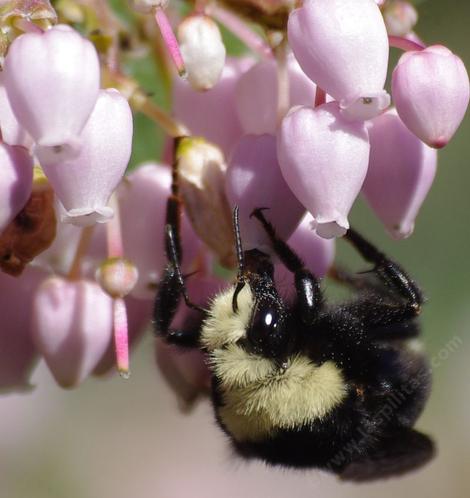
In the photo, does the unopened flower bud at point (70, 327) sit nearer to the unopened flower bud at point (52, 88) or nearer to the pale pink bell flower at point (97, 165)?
the pale pink bell flower at point (97, 165)

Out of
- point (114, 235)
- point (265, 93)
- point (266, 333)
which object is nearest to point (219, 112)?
point (265, 93)

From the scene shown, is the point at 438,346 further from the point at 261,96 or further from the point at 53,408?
the point at 261,96

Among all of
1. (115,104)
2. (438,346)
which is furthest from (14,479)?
(115,104)

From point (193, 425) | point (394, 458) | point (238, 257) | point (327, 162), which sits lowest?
point (193, 425)

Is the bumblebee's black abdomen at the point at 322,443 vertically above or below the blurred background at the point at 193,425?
above

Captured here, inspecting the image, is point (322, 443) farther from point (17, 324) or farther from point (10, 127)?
point (10, 127)

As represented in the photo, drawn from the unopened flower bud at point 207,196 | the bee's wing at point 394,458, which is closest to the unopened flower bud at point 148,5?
the unopened flower bud at point 207,196
